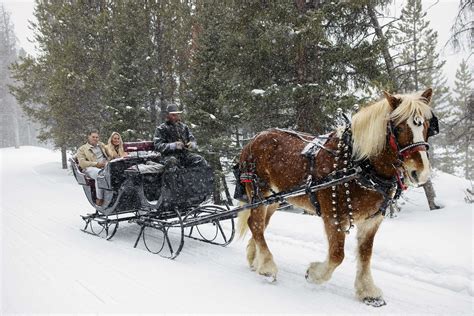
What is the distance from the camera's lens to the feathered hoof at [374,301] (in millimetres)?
Answer: 3922

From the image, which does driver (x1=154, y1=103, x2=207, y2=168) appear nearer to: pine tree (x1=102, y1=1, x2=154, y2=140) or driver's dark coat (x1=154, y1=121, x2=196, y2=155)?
driver's dark coat (x1=154, y1=121, x2=196, y2=155)

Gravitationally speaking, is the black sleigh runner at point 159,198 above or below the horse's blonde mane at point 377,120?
below

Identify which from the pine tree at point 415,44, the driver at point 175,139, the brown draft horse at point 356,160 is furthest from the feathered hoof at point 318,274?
the pine tree at point 415,44

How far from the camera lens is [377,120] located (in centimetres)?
371

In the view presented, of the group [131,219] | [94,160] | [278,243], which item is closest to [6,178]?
[94,160]

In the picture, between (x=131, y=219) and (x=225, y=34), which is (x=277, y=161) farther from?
(x=225, y=34)

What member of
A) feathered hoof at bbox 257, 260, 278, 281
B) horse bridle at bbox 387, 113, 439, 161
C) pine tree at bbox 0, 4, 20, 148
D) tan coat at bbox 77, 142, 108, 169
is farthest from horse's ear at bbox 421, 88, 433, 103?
pine tree at bbox 0, 4, 20, 148

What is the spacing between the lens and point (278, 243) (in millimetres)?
6477

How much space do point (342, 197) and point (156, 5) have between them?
1343cm

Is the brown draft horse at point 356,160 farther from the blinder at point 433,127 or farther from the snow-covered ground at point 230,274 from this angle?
the snow-covered ground at point 230,274

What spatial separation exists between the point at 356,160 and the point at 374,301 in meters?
1.50

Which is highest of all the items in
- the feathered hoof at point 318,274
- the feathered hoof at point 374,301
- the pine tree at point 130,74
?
the pine tree at point 130,74

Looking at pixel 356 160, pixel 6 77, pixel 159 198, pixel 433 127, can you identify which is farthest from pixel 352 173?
pixel 6 77

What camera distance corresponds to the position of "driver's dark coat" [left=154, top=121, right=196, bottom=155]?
658cm
